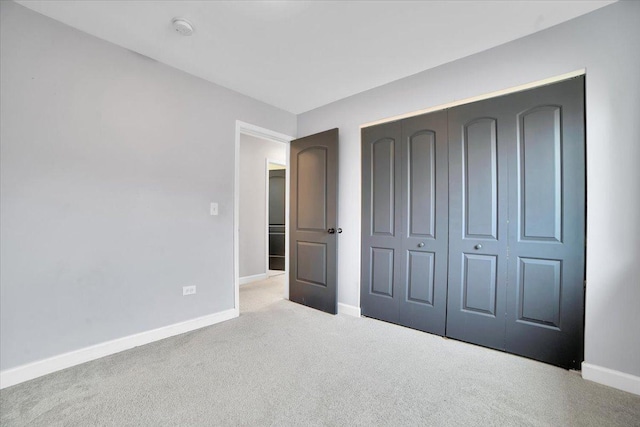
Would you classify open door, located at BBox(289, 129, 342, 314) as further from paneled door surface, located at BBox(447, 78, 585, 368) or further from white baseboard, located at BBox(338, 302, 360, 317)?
paneled door surface, located at BBox(447, 78, 585, 368)

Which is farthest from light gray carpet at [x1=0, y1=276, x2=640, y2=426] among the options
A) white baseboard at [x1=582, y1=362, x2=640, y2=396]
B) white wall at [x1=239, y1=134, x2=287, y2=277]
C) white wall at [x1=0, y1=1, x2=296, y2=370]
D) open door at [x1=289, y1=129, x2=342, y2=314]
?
white wall at [x1=239, y1=134, x2=287, y2=277]

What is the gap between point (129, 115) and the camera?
2.25 metres

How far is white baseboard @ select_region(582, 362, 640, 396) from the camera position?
5.47 feet

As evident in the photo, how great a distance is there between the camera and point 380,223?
2.87 m

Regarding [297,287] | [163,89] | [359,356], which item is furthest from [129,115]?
[359,356]

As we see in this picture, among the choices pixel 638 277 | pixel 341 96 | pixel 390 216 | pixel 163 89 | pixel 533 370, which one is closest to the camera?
pixel 638 277

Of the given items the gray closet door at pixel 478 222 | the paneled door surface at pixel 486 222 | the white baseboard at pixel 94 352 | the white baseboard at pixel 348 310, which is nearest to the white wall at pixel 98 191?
the white baseboard at pixel 94 352

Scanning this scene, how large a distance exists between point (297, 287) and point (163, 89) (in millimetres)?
2612

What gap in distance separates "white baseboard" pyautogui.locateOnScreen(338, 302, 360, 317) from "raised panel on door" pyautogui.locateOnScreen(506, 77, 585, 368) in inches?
55.3

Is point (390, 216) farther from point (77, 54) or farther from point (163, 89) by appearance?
point (77, 54)

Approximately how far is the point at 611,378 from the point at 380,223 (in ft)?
6.38

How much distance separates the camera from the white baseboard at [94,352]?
1738mm

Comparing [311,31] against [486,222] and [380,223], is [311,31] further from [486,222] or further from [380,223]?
[486,222]

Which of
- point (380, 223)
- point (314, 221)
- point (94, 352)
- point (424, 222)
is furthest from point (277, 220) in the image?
point (94, 352)
